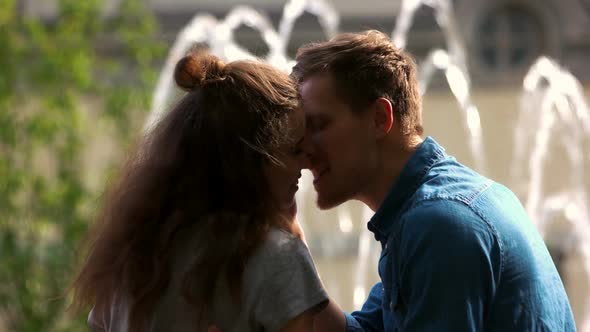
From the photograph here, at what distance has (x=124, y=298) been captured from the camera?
2.43 meters

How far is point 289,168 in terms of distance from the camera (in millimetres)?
2506

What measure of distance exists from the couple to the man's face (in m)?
0.11

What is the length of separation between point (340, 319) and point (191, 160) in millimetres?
620

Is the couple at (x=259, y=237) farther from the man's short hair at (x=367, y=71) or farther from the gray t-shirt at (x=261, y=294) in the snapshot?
the man's short hair at (x=367, y=71)

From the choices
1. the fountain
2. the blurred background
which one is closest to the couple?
the blurred background

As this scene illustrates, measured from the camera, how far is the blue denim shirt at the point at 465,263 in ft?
7.57

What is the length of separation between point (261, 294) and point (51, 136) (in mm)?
7481

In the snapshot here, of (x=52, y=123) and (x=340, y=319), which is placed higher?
(x=340, y=319)

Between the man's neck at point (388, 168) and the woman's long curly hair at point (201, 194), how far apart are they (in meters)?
0.33

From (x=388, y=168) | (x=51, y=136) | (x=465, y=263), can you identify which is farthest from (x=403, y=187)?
(x=51, y=136)

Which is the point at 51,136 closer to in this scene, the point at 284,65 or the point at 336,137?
the point at 284,65

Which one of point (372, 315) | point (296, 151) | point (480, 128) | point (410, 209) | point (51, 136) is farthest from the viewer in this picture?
point (480, 128)

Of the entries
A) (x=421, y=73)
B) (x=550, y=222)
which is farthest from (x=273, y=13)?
(x=550, y=222)

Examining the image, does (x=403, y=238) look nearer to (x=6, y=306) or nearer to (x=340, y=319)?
(x=340, y=319)
